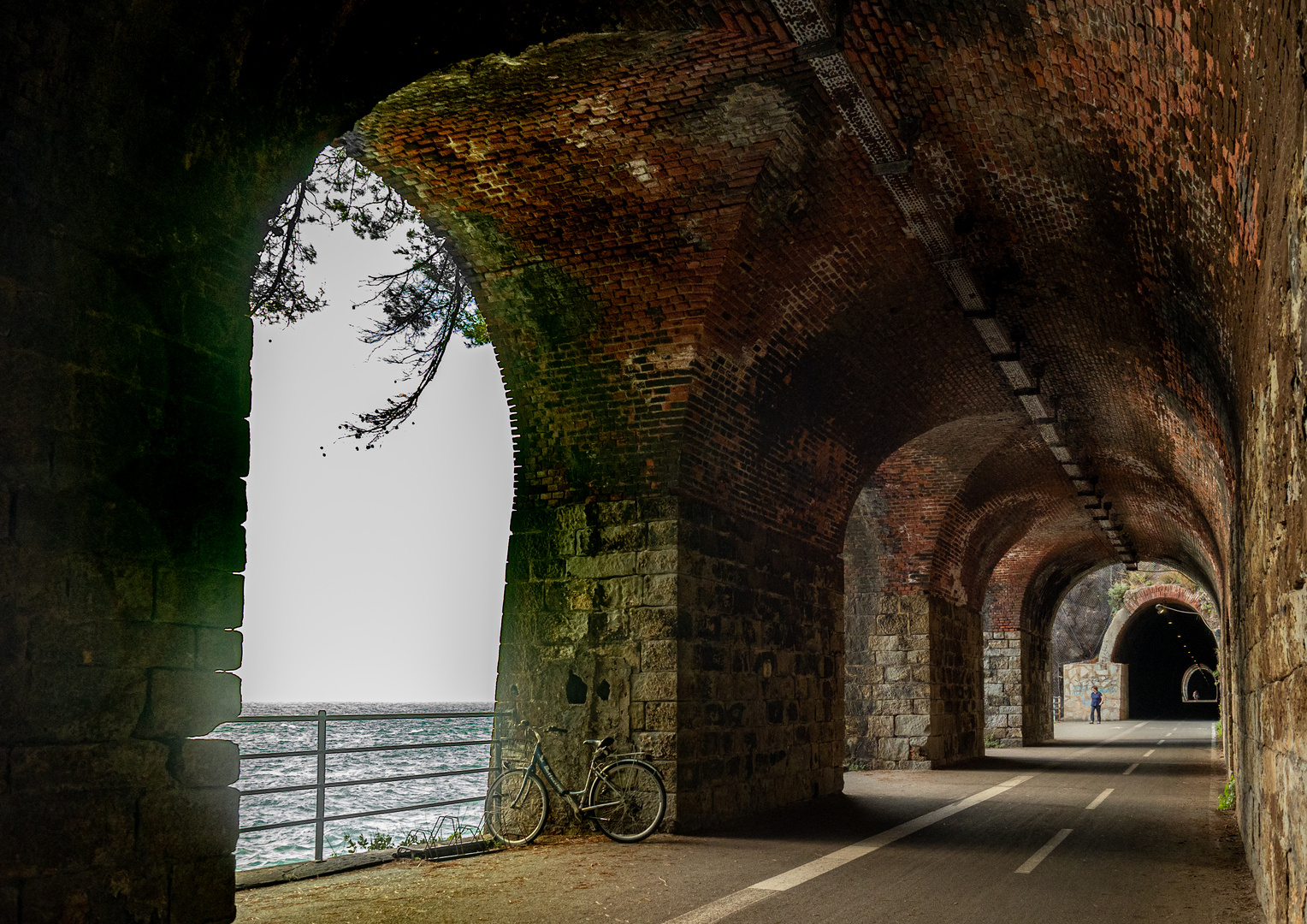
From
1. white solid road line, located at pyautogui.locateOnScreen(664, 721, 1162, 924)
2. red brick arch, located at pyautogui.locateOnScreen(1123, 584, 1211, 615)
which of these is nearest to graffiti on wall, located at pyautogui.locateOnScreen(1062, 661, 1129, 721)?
red brick arch, located at pyautogui.locateOnScreen(1123, 584, 1211, 615)

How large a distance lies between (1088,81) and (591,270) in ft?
14.4

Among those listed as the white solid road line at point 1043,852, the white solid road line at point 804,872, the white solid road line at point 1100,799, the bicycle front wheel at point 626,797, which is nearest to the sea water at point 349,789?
the bicycle front wheel at point 626,797

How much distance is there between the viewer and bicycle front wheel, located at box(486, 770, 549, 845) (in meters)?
9.41

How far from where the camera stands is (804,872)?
7.73 metres

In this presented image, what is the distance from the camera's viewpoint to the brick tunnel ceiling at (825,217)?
690cm

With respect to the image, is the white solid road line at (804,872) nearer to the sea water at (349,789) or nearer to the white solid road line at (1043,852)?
the white solid road line at (1043,852)

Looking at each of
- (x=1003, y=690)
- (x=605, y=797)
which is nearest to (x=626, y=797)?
(x=605, y=797)

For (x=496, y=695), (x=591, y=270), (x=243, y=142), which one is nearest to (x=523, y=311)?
(x=591, y=270)

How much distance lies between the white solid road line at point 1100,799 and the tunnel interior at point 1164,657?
2949 cm

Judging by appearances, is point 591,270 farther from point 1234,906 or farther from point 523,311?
point 1234,906

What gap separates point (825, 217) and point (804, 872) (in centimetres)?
513

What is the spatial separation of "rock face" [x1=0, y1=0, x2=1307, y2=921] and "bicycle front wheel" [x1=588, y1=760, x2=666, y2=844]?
271 mm

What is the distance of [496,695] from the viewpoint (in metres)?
10.6

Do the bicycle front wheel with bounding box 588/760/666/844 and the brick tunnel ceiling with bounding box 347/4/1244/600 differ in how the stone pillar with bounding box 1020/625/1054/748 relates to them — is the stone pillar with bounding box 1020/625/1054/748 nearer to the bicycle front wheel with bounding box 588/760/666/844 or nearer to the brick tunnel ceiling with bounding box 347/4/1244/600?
the brick tunnel ceiling with bounding box 347/4/1244/600
